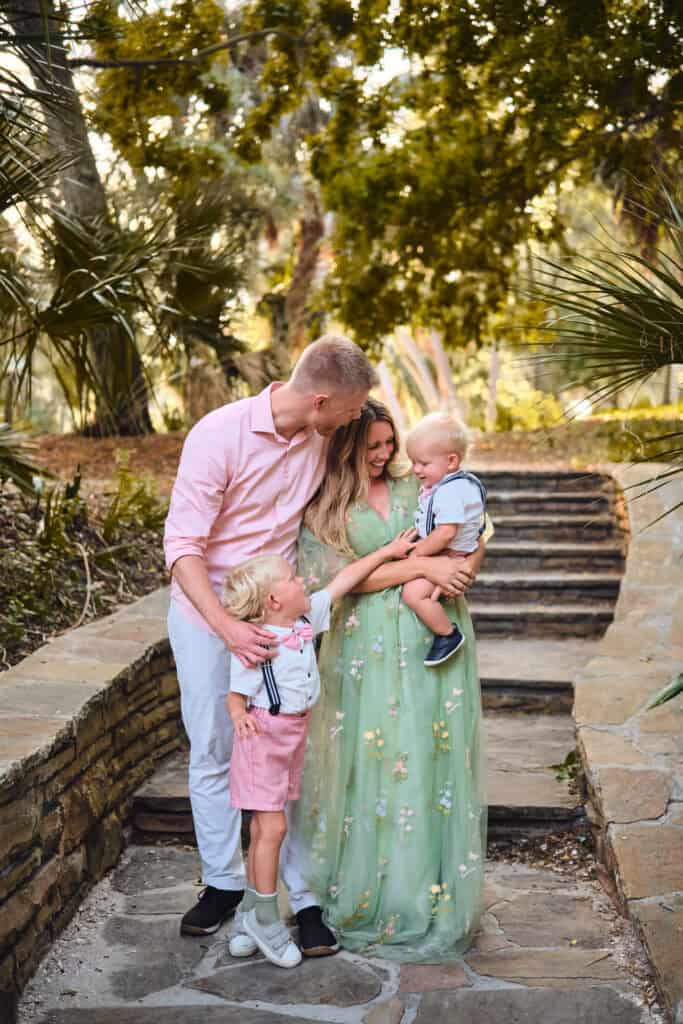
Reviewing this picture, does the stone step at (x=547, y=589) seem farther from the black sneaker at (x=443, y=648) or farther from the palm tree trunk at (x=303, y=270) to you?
the palm tree trunk at (x=303, y=270)

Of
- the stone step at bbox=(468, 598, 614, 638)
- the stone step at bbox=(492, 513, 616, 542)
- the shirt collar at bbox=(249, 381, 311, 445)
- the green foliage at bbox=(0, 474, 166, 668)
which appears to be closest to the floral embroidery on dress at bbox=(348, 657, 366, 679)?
the shirt collar at bbox=(249, 381, 311, 445)

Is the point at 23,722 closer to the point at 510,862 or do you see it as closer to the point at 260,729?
the point at 260,729

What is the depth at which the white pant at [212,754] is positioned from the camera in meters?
3.54

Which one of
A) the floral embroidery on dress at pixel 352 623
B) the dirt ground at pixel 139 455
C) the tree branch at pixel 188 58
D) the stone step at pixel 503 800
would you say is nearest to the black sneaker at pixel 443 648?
the floral embroidery on dress at pixel 352 623

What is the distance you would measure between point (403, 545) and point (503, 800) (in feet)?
5.71

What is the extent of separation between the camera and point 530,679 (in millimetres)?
6402

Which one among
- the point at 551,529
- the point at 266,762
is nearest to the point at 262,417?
the point at 266,762

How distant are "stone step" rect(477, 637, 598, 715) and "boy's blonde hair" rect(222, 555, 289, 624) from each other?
3340 millimetres

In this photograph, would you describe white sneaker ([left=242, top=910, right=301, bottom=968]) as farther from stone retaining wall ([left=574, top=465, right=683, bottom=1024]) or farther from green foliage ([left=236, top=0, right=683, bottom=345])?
green foliage ([left=236, top=0, right=683, bottom=345])

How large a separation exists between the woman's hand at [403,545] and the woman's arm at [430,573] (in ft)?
0.09

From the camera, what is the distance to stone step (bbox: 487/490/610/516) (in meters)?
9.41

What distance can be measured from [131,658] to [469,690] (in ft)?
5.50

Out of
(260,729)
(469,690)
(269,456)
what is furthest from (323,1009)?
(269,456)

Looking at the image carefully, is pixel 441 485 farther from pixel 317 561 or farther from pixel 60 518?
pixel 60 518
